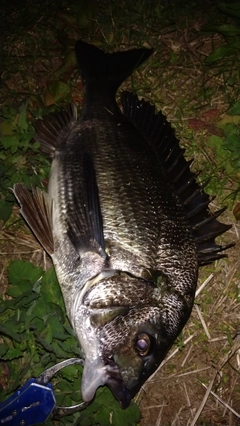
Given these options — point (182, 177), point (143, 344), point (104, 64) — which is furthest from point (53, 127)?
point (143, 344)

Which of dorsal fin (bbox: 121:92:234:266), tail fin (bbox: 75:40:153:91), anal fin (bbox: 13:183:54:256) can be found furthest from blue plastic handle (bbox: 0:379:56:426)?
tail fin (bbox: 75:40:153:91)

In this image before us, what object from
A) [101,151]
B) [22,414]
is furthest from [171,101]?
[22,414]

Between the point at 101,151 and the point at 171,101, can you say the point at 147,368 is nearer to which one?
the point at 101,151

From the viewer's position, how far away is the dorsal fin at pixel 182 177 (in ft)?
11.0

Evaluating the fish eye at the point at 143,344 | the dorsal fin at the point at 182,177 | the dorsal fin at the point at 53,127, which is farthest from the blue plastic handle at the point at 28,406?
the dorsal fin at the point at 53,127

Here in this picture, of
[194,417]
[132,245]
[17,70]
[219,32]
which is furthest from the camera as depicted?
[219,32]

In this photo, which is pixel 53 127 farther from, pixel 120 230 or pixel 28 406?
pixel 28 406

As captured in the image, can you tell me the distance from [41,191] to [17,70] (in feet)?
4.20

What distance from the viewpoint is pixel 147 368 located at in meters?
2.82

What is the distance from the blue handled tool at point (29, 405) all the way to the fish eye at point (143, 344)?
654 mm

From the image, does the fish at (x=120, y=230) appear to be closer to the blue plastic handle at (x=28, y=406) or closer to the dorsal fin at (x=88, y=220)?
the dorsal fin at (x=88, y=220)

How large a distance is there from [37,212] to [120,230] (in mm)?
642

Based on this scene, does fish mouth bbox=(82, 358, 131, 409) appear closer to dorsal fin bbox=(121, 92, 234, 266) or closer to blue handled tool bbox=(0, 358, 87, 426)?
blue handled tool bbox=(0, 358, 87, 426)

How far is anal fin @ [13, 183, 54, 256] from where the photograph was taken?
3289 mm
